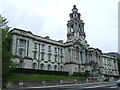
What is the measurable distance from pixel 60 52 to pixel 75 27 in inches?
755

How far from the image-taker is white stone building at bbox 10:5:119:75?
5725 centimetres

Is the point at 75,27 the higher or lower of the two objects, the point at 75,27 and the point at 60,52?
the higher

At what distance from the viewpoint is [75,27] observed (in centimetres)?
8494

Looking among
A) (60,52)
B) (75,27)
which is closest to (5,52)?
(60,52)

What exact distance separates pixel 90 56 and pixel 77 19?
2145 cm

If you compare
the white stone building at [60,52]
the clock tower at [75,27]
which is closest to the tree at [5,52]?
the white stone building at [60,52]

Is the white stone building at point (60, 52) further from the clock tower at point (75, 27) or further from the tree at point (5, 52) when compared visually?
the tree at point (5, 52)

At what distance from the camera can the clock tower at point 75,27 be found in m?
83.1

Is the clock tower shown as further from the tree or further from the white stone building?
the tree

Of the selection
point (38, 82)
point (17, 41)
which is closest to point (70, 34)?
point (17, 41)

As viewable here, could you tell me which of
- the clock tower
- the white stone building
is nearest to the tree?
the white stone building

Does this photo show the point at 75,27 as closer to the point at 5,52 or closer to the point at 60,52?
the point at 60,52

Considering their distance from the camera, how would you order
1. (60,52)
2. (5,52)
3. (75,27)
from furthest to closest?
(75,27) → (60,52) → (5,52)

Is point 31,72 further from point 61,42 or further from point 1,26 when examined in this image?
point 61,42
